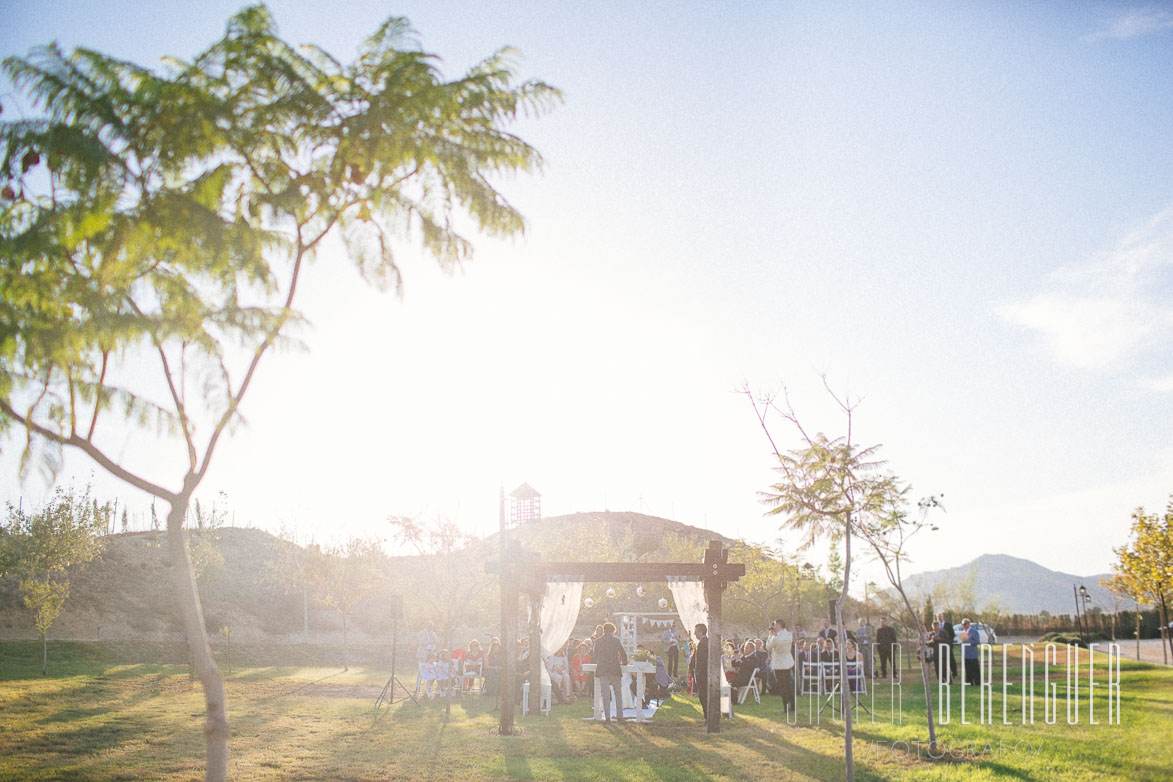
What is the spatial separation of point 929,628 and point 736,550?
9.56 meters

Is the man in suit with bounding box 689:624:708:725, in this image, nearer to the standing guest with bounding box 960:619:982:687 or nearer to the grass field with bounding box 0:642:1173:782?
the grass field with bounding box 0:642:1173:782

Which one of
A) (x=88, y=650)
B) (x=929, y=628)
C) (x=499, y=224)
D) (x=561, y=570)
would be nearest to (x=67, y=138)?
(x=499, y=224)

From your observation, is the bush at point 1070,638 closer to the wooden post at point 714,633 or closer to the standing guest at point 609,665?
the wooden post at point 714,633

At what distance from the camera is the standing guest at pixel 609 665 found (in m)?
14.6

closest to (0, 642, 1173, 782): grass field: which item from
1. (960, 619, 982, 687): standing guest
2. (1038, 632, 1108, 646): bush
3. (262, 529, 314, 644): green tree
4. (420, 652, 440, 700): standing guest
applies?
(420, 652, 440, 700): standing guest

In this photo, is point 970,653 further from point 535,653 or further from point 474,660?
point 474,660

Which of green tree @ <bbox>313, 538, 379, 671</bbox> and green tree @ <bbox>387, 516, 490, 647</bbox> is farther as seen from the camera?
green tree @ <bbox>313, 538, 379, 671</bbox>

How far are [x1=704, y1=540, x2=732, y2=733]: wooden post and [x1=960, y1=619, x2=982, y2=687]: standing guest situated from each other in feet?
24.1

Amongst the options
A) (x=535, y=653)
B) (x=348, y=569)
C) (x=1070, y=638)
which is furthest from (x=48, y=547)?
(x=1070, y=638)

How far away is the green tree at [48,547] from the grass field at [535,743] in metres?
5.41

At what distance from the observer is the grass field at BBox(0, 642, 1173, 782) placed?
380 inches

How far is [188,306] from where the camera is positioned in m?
6.90

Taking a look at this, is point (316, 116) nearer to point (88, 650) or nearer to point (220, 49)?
point (220, 49)

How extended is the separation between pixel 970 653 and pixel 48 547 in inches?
1165
